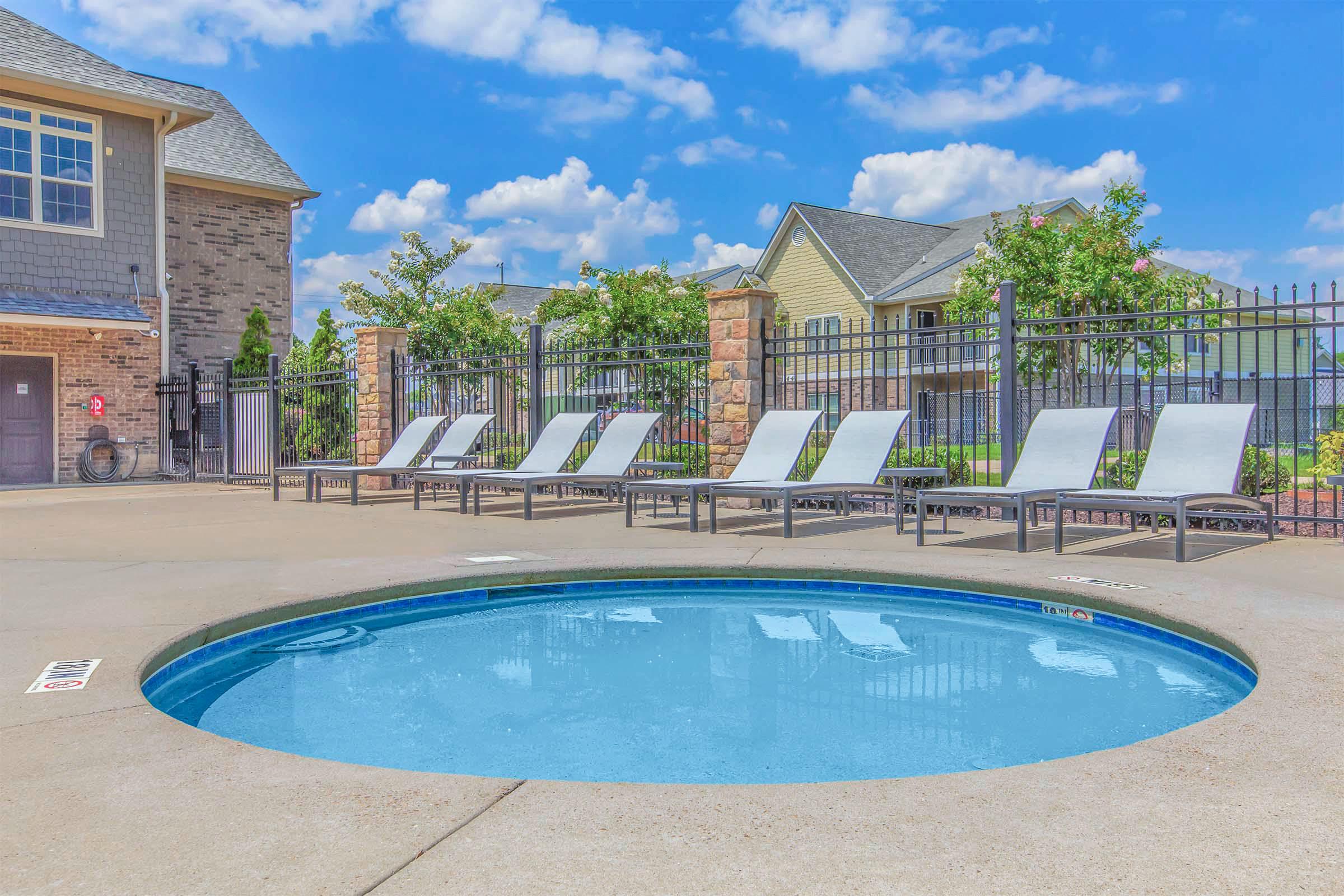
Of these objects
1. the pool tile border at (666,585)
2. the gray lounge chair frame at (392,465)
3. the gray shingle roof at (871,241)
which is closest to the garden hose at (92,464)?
the gray lounge chair frame at (392,465)

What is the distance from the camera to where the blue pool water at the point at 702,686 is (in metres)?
3.08

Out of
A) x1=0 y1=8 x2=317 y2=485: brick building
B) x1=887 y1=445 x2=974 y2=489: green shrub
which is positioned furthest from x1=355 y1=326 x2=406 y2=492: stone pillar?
x1=887 y1=445 x2=974 y2=489: green shrub

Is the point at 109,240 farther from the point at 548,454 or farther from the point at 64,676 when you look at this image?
the point at 64,676

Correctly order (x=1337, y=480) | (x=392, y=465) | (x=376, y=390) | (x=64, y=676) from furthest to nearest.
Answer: (x=376, y=390) < (x=392, y=465) < (x=1337, y=480) < (x=64, y=676)

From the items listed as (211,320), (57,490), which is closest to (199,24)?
(211,320)

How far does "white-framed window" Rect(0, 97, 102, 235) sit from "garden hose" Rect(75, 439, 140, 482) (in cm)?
360

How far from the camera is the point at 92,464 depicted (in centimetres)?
1675

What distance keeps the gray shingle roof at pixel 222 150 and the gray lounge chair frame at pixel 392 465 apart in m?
10.4

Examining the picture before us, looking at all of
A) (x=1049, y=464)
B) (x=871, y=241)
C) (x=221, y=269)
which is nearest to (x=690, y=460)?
(x=1049, y=464)

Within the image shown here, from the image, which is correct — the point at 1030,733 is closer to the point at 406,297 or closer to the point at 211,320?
the point at 211,320

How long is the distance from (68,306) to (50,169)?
98.4 inches

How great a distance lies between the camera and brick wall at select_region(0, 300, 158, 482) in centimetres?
1642

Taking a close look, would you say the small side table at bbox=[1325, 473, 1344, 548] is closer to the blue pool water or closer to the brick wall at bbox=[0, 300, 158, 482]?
the blue pool water

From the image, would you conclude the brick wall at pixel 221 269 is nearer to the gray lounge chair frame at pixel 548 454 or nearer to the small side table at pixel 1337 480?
Result: the gray lounge chair frame at pixel 548 454
